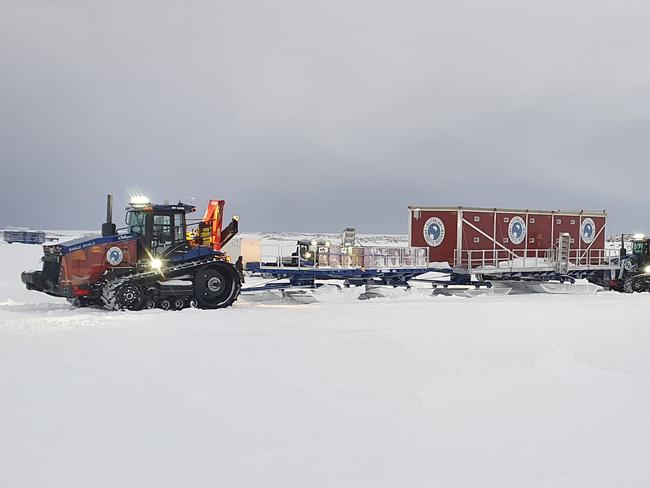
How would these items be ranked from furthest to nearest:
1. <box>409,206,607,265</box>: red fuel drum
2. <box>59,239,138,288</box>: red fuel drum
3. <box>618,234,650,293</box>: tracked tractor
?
<box>618,234,650,293</box>: tracked tractor < <box>409,206,607,265</box>: red fuel drum < <box>59,239,138,288</box>: red fuel drum

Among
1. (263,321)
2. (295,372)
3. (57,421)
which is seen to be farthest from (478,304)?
(57,421)

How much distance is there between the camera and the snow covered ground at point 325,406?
4.56 m

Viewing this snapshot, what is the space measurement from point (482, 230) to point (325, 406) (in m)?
16.8

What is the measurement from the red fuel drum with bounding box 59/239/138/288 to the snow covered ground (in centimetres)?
316

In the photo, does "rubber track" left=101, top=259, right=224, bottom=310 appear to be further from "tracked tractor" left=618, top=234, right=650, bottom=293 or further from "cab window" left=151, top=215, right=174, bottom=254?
"tracked tractor" left=618, top=234, right=650, bottom=293

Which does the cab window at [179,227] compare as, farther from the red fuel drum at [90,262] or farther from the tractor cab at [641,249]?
the tractor cab at [641,249]

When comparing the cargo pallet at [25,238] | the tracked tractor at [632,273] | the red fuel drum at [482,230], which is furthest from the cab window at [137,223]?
the cargo pallet at [25,238]

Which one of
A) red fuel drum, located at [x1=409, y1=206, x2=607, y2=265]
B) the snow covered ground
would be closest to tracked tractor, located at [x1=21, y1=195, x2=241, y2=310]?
the snow covered ground

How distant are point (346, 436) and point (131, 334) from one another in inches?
251

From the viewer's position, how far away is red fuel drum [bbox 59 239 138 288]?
47.0ft

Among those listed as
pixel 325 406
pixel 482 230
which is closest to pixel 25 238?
pixel 482 230

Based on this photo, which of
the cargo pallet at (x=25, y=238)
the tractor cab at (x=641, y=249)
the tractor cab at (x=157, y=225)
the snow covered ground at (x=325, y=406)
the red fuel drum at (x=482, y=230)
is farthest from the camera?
the cargo pallet at (x=25, y=238)

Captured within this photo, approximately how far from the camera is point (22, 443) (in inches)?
197

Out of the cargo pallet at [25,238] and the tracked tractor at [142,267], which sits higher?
the cargo pallet at [25,238]
